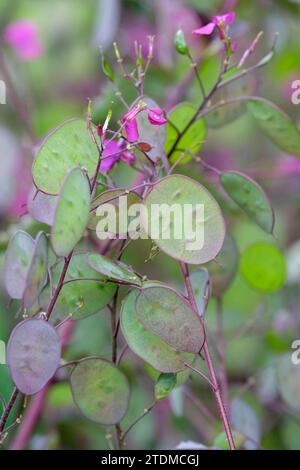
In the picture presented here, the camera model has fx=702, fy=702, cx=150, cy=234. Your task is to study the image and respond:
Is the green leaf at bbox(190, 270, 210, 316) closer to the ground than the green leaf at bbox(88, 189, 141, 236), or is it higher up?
closer to the ground

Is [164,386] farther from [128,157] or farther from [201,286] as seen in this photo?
[128,157]

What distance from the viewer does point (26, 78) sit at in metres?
1.50

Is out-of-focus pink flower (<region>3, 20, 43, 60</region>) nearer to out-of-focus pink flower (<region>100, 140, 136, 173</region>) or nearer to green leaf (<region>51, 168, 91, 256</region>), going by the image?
out-of-focus pink flower (<region>100, 140, 136, 173</region>)

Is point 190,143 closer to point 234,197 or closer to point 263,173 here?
point 234,197

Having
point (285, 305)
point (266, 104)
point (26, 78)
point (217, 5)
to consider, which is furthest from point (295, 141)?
point (26, 78)

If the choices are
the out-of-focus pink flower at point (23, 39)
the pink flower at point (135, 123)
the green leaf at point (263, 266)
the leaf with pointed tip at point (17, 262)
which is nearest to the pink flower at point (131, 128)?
the pink flower at point (135, 123)

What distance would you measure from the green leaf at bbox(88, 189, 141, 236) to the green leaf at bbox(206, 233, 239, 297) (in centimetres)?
19

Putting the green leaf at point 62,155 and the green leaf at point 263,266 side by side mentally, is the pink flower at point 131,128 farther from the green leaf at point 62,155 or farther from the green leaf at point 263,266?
the green leaf at point 263,266

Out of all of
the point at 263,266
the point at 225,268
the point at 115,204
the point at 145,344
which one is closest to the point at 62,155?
the point at 115,204

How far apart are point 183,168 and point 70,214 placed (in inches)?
13.1

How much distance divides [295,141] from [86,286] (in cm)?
25

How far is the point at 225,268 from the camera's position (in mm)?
725

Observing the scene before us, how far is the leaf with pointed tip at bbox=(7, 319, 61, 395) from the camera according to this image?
49 centimetres

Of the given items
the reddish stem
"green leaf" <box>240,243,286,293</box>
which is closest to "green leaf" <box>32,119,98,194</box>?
the reddish stem
